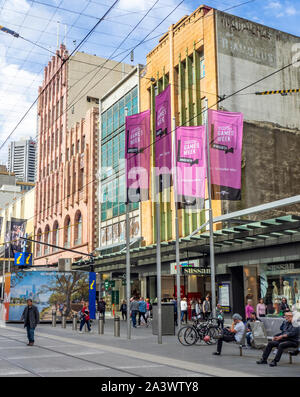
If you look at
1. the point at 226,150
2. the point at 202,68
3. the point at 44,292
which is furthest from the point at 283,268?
the point at 202,68

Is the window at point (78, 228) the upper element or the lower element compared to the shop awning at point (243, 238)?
upper

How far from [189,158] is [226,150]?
178cm

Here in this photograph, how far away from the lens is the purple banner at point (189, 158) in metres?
23.5

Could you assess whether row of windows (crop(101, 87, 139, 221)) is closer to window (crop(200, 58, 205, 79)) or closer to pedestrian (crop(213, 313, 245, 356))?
window (crop(200, 58, 205, 79))

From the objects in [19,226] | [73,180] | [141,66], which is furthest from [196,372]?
[19,226]

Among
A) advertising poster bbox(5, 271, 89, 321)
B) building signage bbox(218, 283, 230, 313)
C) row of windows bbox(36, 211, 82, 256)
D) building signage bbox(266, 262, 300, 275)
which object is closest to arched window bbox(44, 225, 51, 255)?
row of windows bbox(36, 211, 82, 256)

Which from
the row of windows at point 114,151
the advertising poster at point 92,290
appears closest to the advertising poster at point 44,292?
the advertising poster at point 92,290

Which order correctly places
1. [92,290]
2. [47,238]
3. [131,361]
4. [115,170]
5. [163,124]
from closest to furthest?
[131,361], [163,124], [92,290], [115,170], [47,238]

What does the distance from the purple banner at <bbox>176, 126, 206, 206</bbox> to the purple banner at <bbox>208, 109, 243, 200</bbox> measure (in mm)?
576

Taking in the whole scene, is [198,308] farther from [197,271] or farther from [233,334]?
[233,334]

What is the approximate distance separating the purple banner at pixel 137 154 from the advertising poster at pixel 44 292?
1308cm

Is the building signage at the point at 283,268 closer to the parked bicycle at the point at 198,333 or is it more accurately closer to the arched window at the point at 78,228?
the parked bicycle at the point at 198,333

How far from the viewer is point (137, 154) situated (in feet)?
78.5
